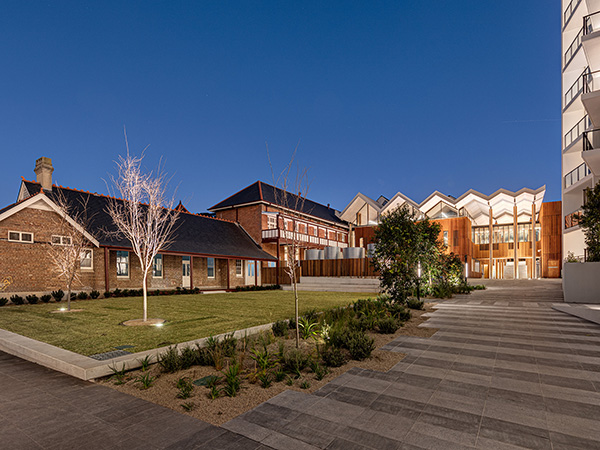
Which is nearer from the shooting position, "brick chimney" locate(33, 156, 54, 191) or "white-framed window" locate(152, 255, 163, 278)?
"brick chimney" locate(33, 156, 54, 191)

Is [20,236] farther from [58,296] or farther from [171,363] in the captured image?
[171,363]

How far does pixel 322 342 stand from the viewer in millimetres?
7051

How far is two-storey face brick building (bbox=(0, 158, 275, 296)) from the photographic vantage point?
16406 mm

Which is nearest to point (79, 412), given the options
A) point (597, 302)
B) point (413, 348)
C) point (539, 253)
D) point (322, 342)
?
point (322, 342)

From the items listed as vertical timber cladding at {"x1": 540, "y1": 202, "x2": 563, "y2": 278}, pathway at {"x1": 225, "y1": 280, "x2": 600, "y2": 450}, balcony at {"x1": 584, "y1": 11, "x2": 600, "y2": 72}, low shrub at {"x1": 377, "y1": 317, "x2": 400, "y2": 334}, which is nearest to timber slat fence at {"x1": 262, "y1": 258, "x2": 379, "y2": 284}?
low shrub at {"x1": 377, "y1": 317, "x2": 400, "y2": 334}

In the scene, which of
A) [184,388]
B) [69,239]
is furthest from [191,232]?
[184,388]

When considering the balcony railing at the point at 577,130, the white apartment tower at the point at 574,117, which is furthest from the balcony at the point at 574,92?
the balcony railing at the point at 577,130

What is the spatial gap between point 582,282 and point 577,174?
48.5 ft

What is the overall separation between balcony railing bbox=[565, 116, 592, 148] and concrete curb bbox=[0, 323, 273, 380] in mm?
28381

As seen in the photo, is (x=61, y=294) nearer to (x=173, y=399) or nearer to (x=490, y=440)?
(x=173, y=399)

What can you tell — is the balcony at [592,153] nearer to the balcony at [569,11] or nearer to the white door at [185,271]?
the balcony at [569,11]

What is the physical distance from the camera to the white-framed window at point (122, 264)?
814 inches

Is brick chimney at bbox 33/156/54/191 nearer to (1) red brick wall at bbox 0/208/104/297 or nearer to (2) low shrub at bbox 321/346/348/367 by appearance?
(1) red brick wall at bbox 0/208/104/297

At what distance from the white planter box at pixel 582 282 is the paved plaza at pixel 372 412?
29.4 ft
